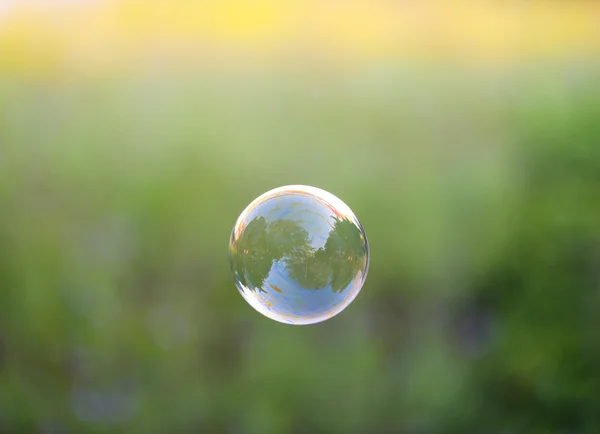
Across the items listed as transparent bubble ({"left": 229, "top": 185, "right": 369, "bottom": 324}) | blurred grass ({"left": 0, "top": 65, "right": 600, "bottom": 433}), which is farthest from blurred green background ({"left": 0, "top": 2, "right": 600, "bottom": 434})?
transparent bubble ({"left": 229, "top": 185, "right": 369, "bottom": 324})

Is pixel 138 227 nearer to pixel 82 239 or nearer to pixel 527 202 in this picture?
pixel 82 239

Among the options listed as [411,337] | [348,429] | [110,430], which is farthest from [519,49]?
[110,430]

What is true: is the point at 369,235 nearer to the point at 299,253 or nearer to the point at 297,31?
the point at 297,31

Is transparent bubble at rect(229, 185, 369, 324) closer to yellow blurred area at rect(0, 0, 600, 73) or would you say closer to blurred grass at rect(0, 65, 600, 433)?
blurred grass at rect(0, 65, 600, 433)

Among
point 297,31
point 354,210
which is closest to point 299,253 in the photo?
point 354,210

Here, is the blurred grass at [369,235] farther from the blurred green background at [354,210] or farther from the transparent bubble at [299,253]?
the transparent bubble at [299,253]

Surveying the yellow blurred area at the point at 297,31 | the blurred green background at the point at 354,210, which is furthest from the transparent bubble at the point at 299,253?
the yellow blurred area at the point at 297,31
